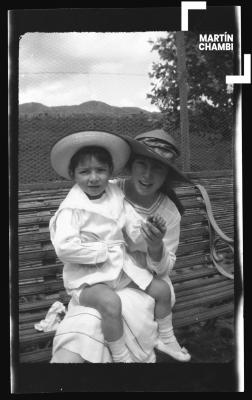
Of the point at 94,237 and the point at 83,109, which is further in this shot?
the point at 83,109

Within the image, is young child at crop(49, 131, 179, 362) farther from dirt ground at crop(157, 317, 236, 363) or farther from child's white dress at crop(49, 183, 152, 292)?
dirt ground at crop(157, 317, 236, 363)

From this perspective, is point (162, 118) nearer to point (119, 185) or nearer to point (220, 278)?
point (119, 185)

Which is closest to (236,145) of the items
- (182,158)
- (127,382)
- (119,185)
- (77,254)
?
(182,158)

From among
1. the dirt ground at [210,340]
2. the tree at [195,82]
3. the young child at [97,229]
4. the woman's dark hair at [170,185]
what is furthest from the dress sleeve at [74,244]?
the tree at [195,82]

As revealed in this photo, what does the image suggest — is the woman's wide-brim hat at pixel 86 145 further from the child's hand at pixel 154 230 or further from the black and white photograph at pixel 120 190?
the child's hand at pixel 154 230

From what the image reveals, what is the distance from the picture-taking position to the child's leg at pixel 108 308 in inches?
97.8

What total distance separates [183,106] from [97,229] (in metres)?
0.80

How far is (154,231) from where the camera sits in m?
2.49

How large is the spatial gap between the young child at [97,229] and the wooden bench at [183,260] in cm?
12

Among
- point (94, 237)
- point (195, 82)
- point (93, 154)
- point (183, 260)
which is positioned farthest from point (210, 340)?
point (195, 82)

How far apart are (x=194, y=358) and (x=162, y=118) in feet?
4.15

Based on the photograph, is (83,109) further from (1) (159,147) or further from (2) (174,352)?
(2) (174,352)

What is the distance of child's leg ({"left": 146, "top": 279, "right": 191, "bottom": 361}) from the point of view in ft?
8.54

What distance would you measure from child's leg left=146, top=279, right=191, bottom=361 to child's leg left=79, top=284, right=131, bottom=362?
0.67 ft
